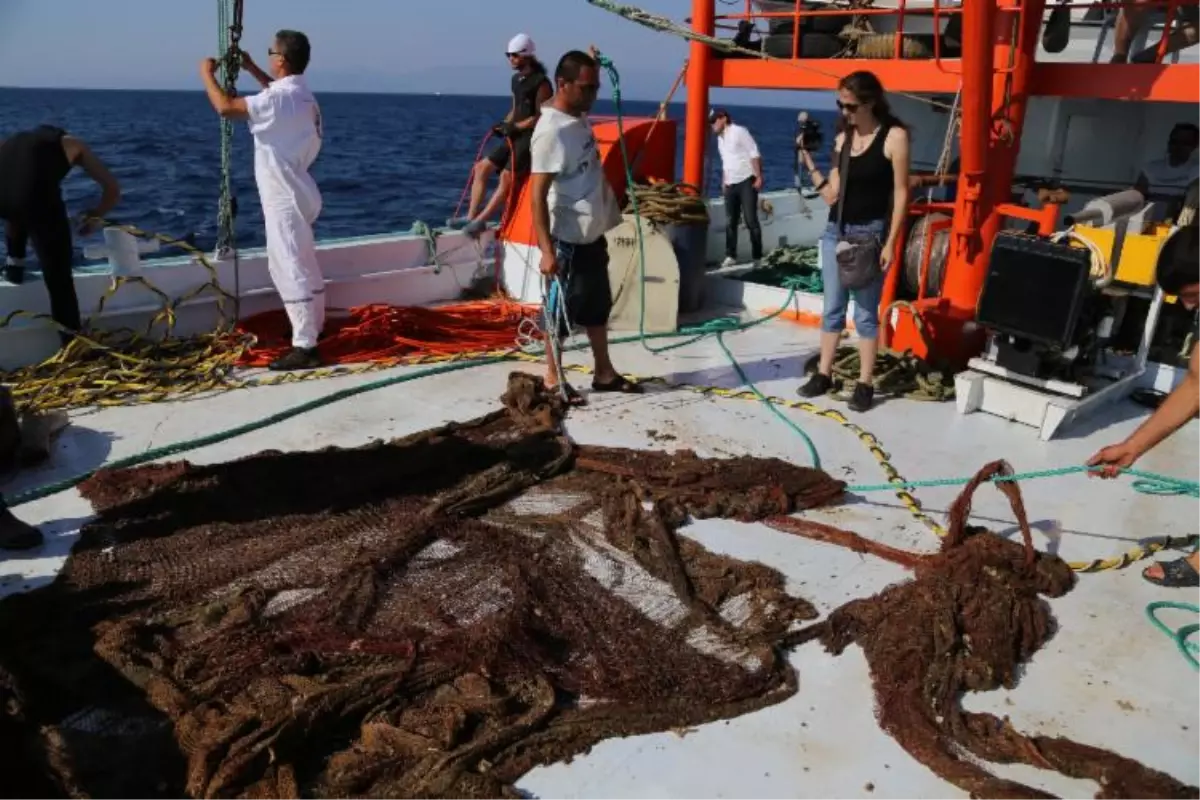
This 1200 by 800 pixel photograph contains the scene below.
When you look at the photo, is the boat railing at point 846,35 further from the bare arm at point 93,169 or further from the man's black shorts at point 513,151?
the bare arm at point 93,169

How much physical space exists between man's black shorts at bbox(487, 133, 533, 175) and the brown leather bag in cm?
321

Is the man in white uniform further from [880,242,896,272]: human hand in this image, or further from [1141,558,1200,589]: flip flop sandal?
[1141,558,1200,589]: flip flop sandal

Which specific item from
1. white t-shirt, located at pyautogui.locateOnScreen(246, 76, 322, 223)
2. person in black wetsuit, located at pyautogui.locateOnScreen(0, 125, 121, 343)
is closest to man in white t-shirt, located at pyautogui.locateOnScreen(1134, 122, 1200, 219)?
white t-shirt, located at pyautogui.locateOnScreen(246, 76, 322, 223)

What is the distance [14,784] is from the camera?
Result: 2570 mm

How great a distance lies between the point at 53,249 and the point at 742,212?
637 cm

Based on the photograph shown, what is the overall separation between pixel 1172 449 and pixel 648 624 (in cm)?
357

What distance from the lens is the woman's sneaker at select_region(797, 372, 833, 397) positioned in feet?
19.6

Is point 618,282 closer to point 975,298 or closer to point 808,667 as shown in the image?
point 975,298

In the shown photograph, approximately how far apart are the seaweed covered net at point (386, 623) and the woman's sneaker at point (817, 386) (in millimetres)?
1340

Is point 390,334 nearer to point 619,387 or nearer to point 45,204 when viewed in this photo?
point 619,387

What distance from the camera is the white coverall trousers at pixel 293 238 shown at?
5898mm

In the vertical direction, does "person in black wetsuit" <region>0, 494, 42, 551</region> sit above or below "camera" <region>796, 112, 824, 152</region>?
below

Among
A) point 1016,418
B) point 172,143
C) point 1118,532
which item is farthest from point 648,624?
point 172,143

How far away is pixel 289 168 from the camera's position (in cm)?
589
